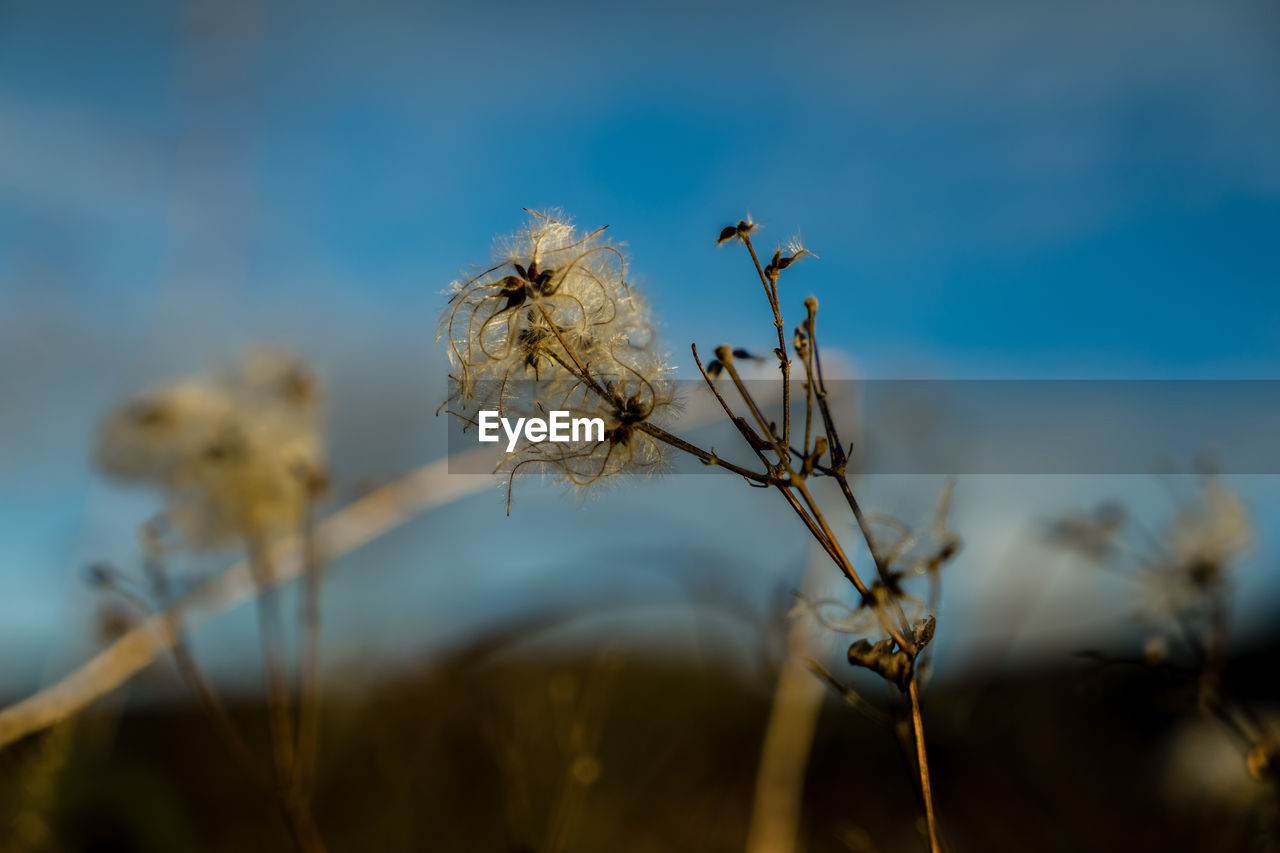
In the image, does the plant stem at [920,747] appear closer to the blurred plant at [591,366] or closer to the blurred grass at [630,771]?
the blurred plant at [591,366]

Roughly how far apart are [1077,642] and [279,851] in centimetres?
345

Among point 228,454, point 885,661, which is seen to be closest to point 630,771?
point 228,454

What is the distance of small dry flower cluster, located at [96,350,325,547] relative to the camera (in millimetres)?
2947

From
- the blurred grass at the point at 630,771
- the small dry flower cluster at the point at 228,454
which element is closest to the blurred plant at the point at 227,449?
the small dry flower cluster at the point at 228,454

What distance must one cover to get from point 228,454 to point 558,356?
89.5 inches

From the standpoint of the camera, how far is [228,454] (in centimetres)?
297

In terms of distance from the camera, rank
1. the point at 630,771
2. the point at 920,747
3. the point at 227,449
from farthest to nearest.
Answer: the point at 630,771, the point at 227,449, the point at 920,747

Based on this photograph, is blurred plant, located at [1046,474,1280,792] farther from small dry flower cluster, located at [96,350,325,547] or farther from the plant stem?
small dry flower cluster, located at [96,350,325,547]

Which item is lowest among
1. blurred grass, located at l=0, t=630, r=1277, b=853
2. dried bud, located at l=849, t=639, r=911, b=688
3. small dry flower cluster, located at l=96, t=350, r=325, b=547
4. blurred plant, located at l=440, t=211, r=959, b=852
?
blurred grass, located at l=0, t=630, r=1277, b=853

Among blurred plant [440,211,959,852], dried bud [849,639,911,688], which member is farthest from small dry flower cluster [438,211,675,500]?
dried bud [849,639,911,688]

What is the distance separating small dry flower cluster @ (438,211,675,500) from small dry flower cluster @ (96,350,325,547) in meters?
1.87

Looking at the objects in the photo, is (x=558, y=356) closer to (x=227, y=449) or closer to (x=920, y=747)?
(x=920, y=747)

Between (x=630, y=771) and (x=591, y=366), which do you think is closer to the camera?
(x=591, y=366)

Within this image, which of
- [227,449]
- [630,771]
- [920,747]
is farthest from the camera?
[630,771]
